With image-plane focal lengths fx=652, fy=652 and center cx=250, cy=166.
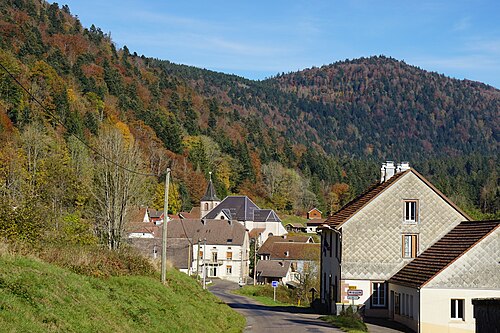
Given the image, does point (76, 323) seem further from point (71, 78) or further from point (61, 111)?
point (71, 78)

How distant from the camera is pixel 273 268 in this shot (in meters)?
79.1

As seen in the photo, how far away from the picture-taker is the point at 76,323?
12836 millimetres

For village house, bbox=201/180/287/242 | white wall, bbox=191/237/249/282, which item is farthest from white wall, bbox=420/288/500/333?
village house, bbox=201/180/287/242

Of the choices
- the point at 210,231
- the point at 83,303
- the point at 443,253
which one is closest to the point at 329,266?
the point at 443,253

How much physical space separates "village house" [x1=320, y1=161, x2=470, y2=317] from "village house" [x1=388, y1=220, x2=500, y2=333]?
3654mm

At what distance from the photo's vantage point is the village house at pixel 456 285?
30.0 metres

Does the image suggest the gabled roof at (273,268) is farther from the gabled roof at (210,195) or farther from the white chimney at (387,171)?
the gabled roof at (210,195)

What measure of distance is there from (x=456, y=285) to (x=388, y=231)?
6844mm

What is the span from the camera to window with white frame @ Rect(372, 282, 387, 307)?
3638 cm

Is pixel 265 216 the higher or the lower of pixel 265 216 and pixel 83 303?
the higher

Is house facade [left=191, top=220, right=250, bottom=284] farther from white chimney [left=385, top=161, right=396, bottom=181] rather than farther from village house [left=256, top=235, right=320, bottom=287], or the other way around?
white chimney [left=385, top=161, right=396, bottom=181]

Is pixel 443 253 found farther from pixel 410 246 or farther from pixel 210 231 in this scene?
pixel 210 231

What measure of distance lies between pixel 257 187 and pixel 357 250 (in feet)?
366

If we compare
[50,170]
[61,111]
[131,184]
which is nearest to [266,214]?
[61,111]
